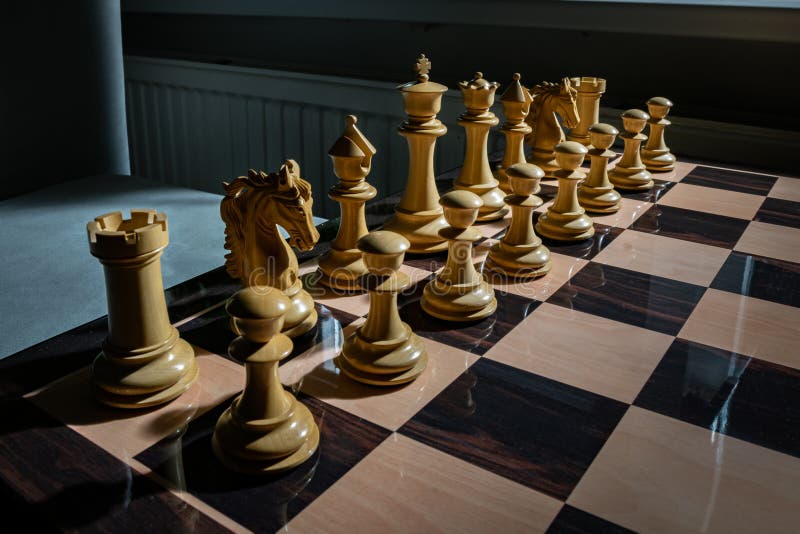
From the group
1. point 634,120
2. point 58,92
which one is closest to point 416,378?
point 634,120

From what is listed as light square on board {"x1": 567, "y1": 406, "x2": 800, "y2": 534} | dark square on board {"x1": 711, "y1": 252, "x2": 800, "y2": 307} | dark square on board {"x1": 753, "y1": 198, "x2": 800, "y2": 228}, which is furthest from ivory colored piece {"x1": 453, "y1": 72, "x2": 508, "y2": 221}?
light square on board {"x1": 567, "y1": 406, "x2": 800, "y2": 534}

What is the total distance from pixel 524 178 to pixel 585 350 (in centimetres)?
31

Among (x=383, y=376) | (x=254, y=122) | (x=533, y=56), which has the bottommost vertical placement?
(x=254, y=122)

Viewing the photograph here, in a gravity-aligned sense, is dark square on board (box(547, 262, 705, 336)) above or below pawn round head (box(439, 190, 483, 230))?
below

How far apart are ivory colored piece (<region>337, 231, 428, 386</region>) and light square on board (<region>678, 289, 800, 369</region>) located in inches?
14.8

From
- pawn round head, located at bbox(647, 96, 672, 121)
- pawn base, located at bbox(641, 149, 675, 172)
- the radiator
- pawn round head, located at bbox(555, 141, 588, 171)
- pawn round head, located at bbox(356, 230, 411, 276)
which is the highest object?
pawn round head, located at bbox(647, 96, 672, 121)

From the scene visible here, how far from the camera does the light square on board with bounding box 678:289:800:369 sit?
36.2 inches

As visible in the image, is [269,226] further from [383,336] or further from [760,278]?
[760,278]

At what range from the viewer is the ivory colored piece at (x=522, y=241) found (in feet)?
3.68

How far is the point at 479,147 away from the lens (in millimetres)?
1364

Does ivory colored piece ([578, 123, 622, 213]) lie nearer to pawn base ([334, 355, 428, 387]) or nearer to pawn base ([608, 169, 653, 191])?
pawn base ([608, 169, 653, 191])

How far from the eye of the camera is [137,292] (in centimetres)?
78

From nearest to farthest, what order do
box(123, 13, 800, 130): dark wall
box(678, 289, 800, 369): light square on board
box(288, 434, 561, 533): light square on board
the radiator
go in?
1. box(288, 434, 561, 533): light square on board
2. box(678, 289, 800, 369): light square on board
3. box(123, 13, 800, 130): dark wall
4. the radiator

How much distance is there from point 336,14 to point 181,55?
3.54 feet
